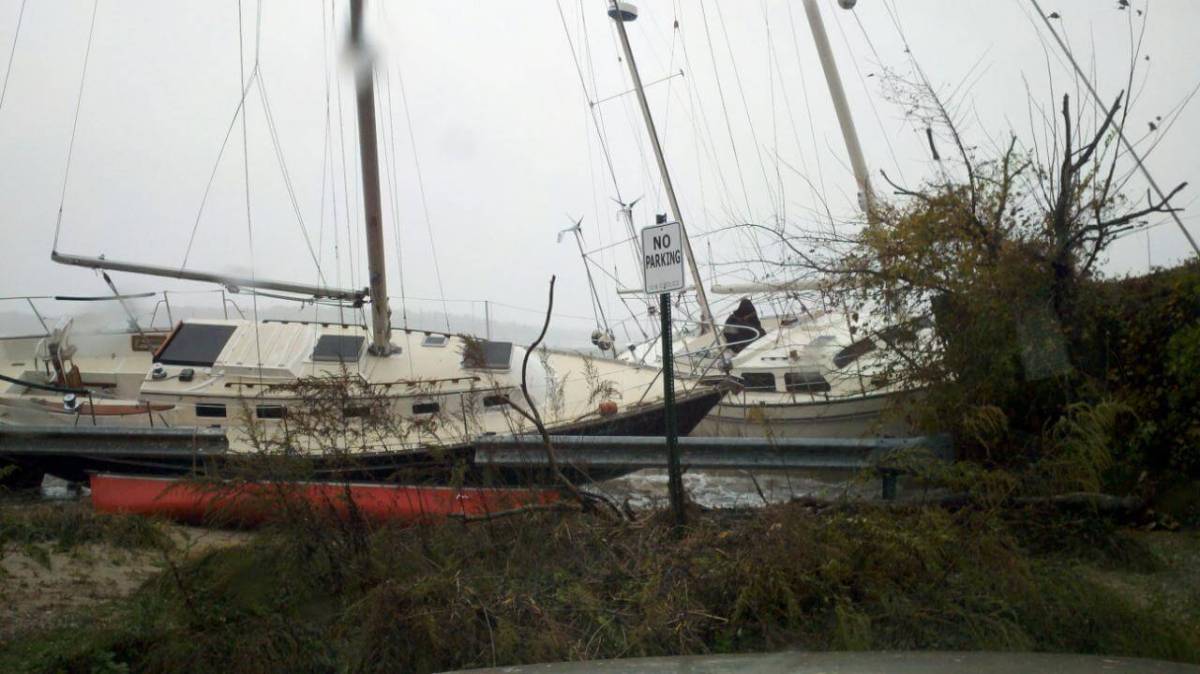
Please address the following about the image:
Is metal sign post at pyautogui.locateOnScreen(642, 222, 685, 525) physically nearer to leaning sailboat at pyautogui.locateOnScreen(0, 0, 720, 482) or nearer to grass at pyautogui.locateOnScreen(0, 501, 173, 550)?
leaning sailboat at pyautogui.locateOnScreen(0, 0, 720, 482)

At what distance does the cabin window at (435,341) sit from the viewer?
1577 cm

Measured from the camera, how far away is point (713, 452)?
8.93 m

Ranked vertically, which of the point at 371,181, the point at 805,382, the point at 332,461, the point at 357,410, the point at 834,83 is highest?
the point at 834,83

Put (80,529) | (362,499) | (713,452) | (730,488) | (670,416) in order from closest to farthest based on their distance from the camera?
(670,416) → (362,499) → (80,529) → (713,452) → (730,488)

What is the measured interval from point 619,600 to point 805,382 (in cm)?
963

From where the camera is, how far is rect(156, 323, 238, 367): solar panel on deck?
47.4 feet

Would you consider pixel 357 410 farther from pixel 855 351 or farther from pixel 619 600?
pixel 855 351

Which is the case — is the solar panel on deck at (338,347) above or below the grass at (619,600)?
above

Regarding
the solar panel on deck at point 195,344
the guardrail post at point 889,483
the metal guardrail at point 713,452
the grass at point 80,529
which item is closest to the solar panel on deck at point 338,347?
the solar panel on deck at point 195,344

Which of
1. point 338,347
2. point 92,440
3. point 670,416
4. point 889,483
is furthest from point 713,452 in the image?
point 338,347

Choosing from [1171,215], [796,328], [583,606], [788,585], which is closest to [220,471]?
[583,606]

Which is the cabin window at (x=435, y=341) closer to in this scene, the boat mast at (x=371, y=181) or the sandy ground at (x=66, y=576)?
the boat mast at (x=371, y=181)

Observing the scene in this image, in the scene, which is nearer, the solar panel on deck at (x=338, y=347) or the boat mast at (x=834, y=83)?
the solar panel on deck at (x=338, y=347)

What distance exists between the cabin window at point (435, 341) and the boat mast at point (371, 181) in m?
0.65
